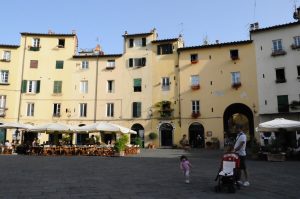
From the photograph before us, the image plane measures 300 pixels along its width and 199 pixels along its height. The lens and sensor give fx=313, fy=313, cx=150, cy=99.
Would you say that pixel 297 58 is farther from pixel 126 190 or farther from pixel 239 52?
pixel 126 190

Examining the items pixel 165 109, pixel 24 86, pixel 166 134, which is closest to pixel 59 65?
pixel 24 86

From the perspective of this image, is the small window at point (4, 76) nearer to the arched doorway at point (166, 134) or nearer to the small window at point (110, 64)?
the small window at point (110, 64)

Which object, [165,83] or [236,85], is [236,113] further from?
[165,83]

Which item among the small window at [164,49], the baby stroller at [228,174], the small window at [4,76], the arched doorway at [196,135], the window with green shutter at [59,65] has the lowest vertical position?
the baby stroller at [228,174]

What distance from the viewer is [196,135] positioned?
35281 millimetres

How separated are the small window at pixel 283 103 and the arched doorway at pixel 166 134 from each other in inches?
464

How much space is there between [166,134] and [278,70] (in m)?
14.0

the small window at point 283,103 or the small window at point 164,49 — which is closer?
the small window at point 283,103

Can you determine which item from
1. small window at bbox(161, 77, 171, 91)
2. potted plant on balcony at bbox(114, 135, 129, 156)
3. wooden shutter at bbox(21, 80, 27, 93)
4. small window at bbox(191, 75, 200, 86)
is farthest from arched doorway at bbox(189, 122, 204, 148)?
wooden shutter at bbox(21, 80, 27, 93)

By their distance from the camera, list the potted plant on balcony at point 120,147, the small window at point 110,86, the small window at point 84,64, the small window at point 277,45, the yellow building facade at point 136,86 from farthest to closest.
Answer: the small window at point 84,64, the small window at point 110,86, the yellow building facade at point 136,86, the small window at point 277,45, the potted plant on balcony at point 120,147

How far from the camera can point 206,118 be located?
3478 cm

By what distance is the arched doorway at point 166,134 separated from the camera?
36.0 metres

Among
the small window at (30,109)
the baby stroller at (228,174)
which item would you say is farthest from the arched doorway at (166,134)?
the baby stroller at (228,174)

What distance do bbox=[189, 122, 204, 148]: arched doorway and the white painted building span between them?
6577mm
